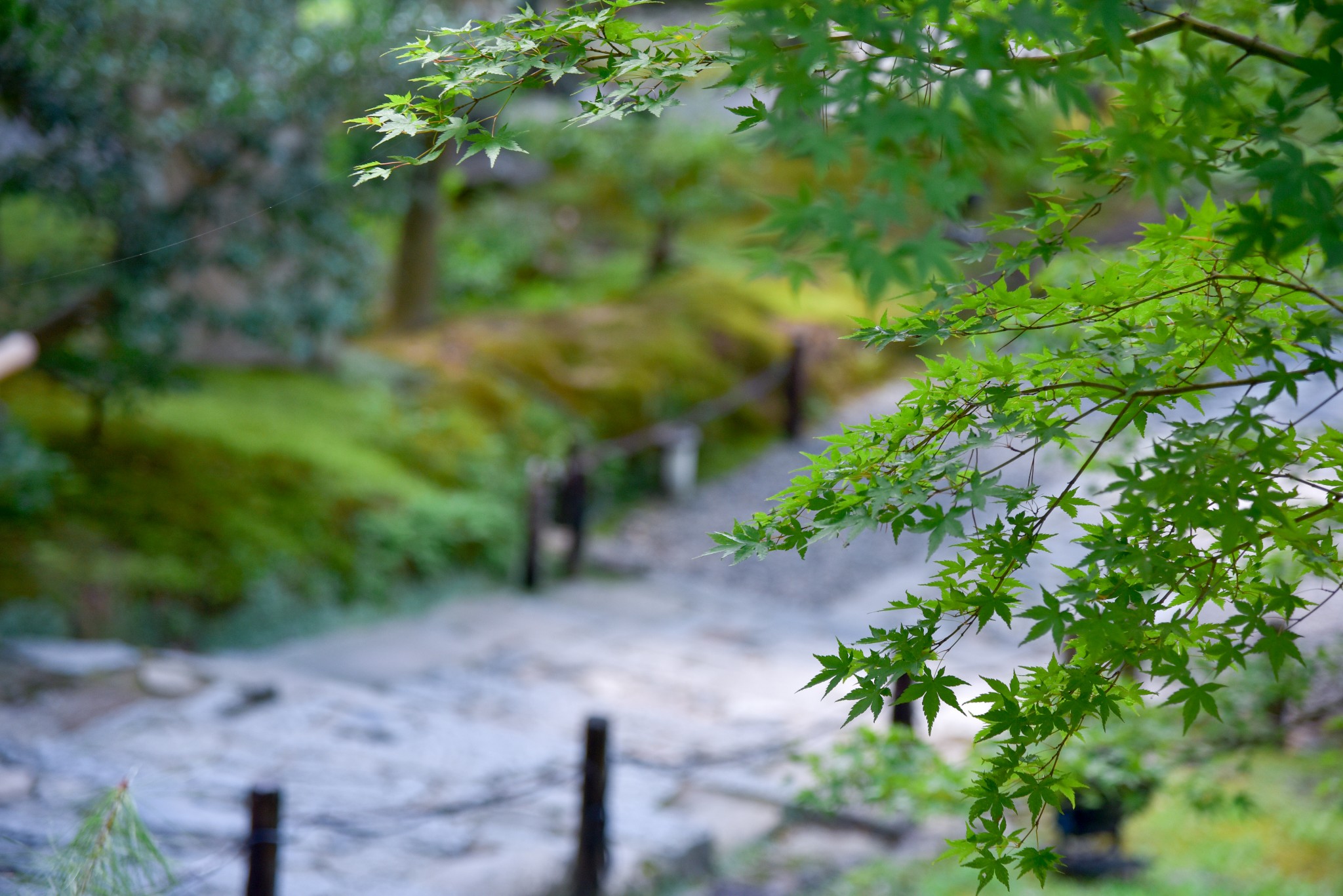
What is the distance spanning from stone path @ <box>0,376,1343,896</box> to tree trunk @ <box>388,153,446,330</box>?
4242 mm

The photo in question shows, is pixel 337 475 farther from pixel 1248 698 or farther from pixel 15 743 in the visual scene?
pixel 1248 698

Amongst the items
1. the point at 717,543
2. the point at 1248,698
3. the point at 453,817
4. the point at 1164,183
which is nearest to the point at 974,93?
the point at 1164,183

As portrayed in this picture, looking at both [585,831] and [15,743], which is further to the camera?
[15,743]

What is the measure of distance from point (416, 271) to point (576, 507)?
4.09 metres

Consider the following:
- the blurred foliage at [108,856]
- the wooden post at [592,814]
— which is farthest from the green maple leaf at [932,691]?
the wooden post at [592,814]

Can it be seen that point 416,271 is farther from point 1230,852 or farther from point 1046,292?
point 1046,292

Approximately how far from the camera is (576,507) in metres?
9.02

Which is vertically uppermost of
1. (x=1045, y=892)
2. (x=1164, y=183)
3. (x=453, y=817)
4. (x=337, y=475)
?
(x=337, y=475)

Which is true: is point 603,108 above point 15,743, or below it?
above

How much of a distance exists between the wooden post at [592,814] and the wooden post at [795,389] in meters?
8.24

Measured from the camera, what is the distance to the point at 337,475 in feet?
26.3

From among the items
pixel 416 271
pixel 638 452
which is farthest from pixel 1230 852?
pixel 416 271

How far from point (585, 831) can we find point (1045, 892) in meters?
2.07

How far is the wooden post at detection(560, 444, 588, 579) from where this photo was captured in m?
8.99
